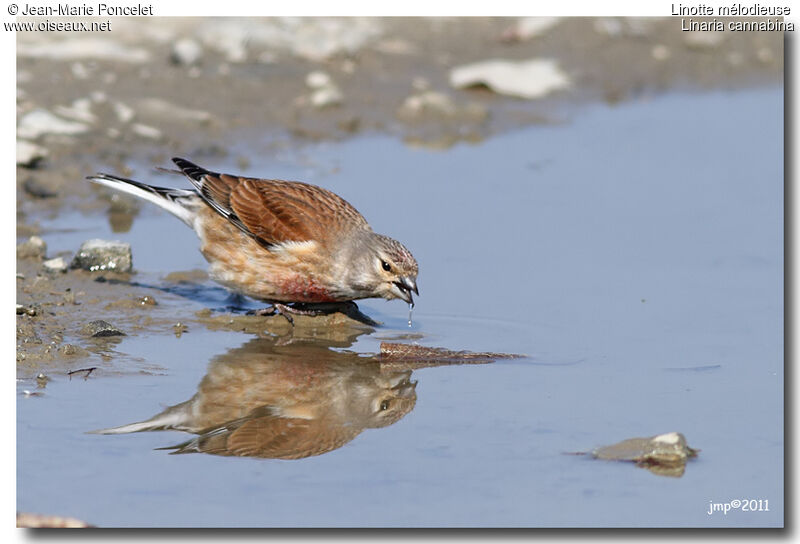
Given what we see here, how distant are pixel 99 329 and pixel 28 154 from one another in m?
3.00

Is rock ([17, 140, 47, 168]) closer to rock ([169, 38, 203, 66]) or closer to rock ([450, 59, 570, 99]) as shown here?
Answer: rock ([169, 38, 203, 66])

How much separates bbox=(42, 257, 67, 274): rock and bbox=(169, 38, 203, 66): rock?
4.56 m

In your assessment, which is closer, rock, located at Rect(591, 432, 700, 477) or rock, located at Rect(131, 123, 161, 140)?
rock, located at Rect(591, 432, 700, 477)

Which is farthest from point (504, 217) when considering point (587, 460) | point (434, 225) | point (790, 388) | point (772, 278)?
point (587, 460)

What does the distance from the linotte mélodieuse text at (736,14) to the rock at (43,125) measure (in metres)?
4.86

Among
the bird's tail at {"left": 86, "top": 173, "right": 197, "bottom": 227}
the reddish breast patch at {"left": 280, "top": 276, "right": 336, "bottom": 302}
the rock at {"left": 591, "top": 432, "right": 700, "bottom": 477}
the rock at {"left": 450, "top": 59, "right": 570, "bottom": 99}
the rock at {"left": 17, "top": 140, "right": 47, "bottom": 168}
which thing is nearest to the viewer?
the rock at {"left": 591, "top": 432, "right": 700, "bottom": 477}

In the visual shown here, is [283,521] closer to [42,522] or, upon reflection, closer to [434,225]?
[42,522]

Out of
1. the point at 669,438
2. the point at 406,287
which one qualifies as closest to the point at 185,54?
the point at 406,287

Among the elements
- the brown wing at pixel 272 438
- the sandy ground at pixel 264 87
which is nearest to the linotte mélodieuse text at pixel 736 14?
the sandy ground at pixel 264 87

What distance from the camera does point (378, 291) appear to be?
705 cm

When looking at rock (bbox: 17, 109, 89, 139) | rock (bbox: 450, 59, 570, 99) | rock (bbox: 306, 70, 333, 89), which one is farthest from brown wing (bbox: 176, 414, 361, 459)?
rock (bbox: 450, 59, 570, 99)

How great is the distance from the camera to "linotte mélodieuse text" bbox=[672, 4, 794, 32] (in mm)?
8703

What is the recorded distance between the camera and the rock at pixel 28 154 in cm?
905

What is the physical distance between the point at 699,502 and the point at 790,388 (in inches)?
51.7
